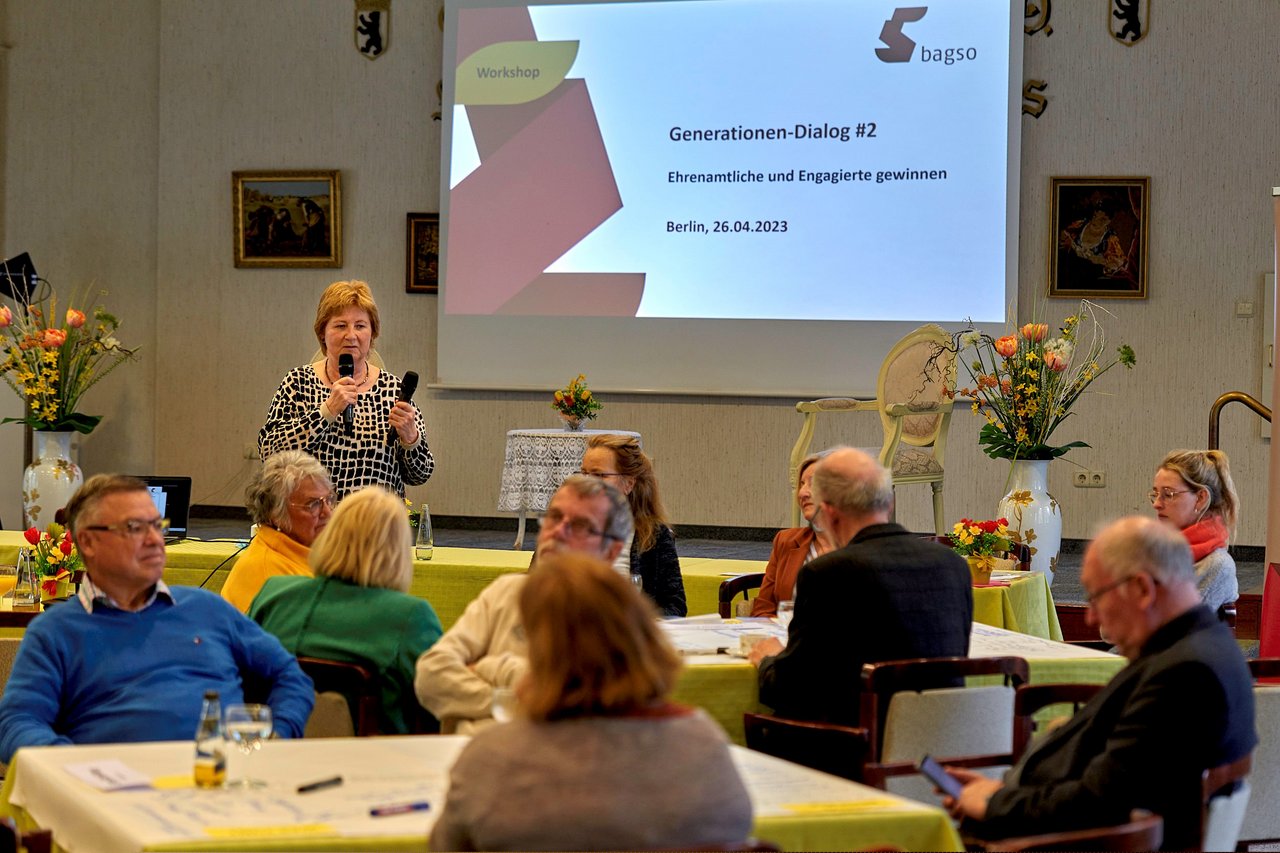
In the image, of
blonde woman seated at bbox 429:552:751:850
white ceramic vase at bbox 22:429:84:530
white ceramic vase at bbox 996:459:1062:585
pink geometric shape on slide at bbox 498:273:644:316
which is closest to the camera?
blonde woman seated at bbox 429:552:751:850

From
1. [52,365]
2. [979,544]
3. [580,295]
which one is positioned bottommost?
[979,544]

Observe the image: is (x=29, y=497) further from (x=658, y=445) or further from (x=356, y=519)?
(x=356, y=519)

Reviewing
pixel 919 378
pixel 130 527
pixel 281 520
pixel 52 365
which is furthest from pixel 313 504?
pixel 919 378

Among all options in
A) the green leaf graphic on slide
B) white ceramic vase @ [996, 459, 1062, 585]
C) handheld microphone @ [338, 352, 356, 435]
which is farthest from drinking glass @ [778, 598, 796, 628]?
the green leaf graphic on slide

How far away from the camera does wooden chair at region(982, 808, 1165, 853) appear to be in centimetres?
221

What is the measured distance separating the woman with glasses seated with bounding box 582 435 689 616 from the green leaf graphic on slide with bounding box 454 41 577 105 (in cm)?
639

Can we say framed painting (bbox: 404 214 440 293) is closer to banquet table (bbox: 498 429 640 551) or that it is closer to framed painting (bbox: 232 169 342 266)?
framed painting (bbox: 232 169 342 266)

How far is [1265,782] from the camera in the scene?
332cm

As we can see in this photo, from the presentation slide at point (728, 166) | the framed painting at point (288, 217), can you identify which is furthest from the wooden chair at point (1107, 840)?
the framed painting at point (288, 217)

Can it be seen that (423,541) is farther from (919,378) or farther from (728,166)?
(728,166)

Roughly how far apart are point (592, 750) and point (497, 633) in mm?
1405

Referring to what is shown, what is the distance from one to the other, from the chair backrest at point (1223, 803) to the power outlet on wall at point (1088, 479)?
7867 mm

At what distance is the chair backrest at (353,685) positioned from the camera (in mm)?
3322

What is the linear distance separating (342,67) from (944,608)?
8.90 m
